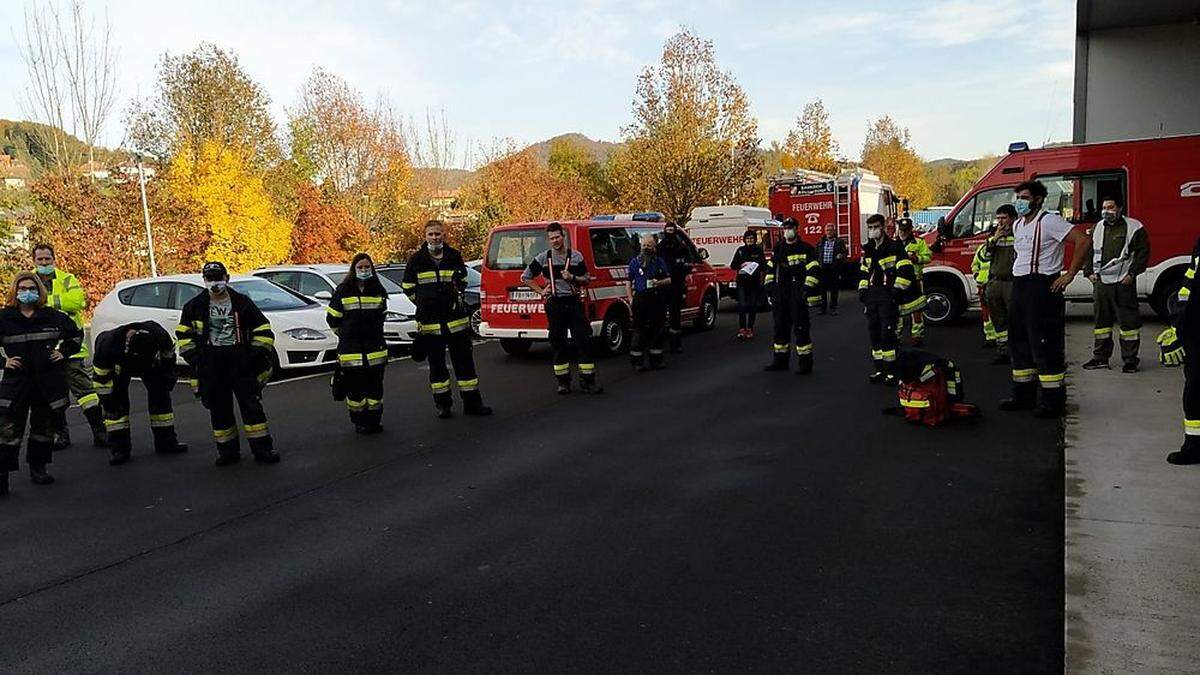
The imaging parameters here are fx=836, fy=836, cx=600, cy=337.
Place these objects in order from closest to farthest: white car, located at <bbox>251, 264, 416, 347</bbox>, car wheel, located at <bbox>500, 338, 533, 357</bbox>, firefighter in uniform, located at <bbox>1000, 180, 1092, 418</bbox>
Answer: firefighter in uniform, located at <bbox>1000, 180, 1092, 418</bbox>, white car, located at <bbox>251, 264, 416, 347</bbox>, car wheel, located at <bbox>500, 338, 533, 357</bbox>

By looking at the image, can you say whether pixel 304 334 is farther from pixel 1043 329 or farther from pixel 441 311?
→ pixel 1043 329

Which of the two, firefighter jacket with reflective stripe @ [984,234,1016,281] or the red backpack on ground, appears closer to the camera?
the red backpack on ground

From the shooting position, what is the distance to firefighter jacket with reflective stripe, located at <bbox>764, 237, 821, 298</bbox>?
33.0ft

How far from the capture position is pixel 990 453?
6402 millimetres

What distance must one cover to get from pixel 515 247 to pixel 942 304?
24.7 feet

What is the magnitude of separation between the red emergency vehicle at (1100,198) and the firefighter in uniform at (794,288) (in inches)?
186

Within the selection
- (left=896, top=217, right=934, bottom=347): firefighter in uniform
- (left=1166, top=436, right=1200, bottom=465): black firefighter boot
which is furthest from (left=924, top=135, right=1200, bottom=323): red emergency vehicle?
(left=1166, top=436, right=1200, bottom=465): black firefighter boot

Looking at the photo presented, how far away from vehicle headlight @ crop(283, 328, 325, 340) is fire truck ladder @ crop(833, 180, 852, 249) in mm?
16319

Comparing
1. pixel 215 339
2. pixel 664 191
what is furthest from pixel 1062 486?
pixel 664 191

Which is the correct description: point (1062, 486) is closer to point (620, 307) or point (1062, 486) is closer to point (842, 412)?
point (842, 412)

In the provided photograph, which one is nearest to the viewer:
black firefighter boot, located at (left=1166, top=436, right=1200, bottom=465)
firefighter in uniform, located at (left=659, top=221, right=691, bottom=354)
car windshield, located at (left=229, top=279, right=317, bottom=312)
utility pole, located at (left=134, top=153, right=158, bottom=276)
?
black firefighter boot, located at (left=1166, top=436, right=1200, bottom=465)

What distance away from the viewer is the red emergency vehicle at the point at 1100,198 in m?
12.5

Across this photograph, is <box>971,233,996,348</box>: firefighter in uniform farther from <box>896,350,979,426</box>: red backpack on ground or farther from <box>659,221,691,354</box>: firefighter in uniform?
<box>659,221,691,354</box>: firefighter in uniform

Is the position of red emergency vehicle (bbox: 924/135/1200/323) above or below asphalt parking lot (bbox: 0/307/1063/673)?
above
